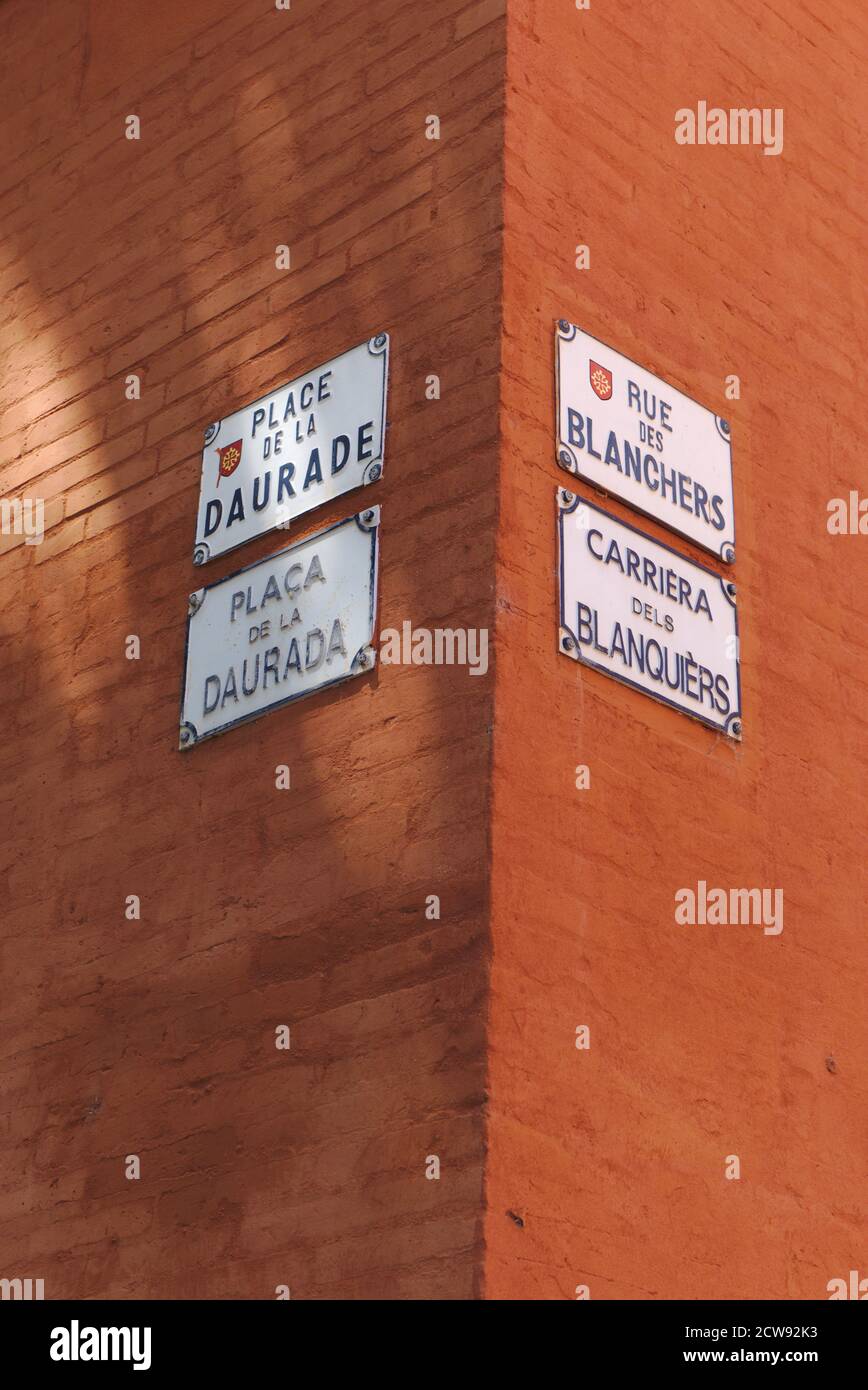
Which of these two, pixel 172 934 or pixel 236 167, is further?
pixel 236 167

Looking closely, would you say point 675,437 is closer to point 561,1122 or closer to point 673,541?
point 673,541

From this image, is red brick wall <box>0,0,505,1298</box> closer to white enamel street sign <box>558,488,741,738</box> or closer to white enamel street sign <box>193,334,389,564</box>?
white enamel street sign <box>193,334,389,564</box>

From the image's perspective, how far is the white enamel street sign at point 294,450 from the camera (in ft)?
20.1

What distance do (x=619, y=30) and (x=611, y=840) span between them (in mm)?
2777

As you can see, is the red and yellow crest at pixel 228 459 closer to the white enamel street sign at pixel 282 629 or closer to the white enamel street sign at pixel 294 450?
the white enamel street sign at pixel 294 450

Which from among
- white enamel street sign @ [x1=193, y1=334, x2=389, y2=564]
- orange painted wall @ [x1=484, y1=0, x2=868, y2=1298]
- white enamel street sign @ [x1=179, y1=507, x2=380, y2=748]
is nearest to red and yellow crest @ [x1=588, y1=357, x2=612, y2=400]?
orange painted wall @ [x1=484, y1=0, x2=868, y2=1298]

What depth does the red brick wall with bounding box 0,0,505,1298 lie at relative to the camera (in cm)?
529

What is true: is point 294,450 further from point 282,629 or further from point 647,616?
point 647,616

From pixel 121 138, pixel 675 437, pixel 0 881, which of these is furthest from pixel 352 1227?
Result: pixel 121 138

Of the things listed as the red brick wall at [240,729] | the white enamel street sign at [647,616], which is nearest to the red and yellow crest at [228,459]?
the red brick wall at [240,729]

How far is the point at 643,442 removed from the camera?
20.4 feet

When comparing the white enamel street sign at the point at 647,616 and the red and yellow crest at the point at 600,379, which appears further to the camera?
the red and yellow crest at the point at 600,379

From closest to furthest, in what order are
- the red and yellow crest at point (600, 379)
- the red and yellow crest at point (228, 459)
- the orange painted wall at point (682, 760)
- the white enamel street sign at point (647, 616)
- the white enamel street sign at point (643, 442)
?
1. the orange painted wall at point (682, 760)
2. the white enamel street sign at point (647, 616)
3. the white enamel street sign at point (643, 442)
4. the red and yellow crest at point (600, 379)
5. the red and yellow crest at point (228, 459)
